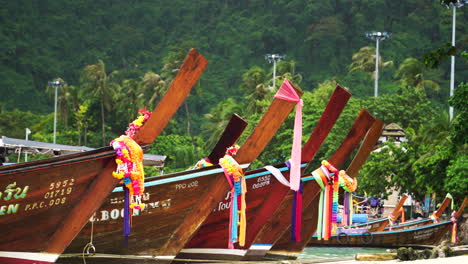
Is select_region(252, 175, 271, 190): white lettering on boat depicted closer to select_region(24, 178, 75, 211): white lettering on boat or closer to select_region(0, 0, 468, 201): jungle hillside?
select_region(24, 178, 75, 211): white lettering on boat

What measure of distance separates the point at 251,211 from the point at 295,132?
2.13 metres

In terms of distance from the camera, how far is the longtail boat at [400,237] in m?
25.3

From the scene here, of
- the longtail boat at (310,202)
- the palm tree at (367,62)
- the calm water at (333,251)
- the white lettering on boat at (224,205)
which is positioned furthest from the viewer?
the palm tree at (367,62)

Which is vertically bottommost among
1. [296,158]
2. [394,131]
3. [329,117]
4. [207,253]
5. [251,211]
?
[207,253]

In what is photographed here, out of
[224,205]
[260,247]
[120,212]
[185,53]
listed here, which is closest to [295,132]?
[224,205]

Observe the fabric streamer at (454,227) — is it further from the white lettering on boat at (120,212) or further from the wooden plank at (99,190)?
the wooden plank at (99,190)

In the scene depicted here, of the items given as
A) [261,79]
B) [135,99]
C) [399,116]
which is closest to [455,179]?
[399,116]

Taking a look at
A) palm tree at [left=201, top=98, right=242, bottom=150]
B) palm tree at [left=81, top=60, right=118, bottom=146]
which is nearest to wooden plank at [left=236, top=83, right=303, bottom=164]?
palm tree at [left=201, top=98, right=242, bottom=150]

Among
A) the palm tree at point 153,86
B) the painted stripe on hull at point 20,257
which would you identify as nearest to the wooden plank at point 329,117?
the painted stripe on hull at point 20,257

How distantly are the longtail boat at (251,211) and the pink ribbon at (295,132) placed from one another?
805 millimetres

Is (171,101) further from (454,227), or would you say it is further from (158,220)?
(454,227)

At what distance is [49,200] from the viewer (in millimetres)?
11297

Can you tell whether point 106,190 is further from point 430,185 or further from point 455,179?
point 430,185

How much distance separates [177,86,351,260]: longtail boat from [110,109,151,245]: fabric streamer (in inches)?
144
